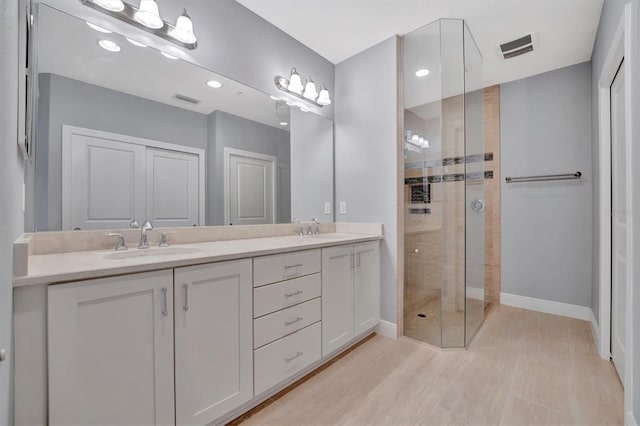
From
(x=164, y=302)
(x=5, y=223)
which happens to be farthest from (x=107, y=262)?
(x=5, y=223)

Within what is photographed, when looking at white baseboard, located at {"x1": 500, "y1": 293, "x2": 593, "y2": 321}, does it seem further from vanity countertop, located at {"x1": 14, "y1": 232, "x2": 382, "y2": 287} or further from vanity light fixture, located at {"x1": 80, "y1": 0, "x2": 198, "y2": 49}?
vanity light fixture, located at {"x1": 80, "y1": 0, "x2": 198, "y2": 49}

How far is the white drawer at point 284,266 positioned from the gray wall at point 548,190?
8.41 feet

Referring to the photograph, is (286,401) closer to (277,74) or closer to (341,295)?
(341,295)

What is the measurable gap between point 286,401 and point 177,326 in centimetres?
83

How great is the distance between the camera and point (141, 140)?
1618mm

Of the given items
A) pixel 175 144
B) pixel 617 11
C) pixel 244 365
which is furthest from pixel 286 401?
pixel 617 11

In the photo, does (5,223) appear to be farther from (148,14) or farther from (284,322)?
(148,14)

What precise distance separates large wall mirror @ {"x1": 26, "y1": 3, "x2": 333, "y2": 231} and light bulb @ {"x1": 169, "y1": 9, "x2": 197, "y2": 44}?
0.14 m

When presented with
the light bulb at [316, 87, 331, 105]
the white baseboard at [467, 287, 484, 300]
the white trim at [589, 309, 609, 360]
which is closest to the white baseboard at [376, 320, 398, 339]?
the white baseboard at [467, 287, 484, 300]

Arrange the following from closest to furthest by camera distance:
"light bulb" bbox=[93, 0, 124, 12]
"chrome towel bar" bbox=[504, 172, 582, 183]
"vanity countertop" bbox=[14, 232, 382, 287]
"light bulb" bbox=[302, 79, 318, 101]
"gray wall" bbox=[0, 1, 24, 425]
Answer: "gray wall" bbox=[0, 1, 24, 425], "vanity countertop" bbox=[14, 232, 382, 287], "light bulb" bbox=[93, 0, 124, 12], "light bulb" bbox=[302, 79, 318, 101], "chrome towel bar" bbox=[504, 172, 582, 183]

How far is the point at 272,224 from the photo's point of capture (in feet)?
7.58

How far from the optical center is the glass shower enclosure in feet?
7.34

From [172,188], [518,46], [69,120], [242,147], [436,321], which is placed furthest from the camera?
[518,46]

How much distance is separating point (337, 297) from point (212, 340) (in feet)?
3.13
